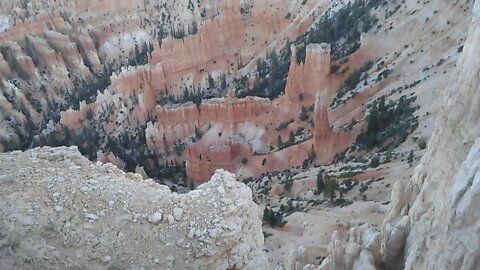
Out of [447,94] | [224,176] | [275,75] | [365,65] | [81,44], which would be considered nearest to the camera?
[447,94]

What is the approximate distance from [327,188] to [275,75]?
21.3 m

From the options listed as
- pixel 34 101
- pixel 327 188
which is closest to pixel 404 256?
pixel 327 188

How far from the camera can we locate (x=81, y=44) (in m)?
65.8

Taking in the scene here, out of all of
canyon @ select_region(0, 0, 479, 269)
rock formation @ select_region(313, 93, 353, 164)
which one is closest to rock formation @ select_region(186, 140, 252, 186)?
canyon @ select_region(0, 0, 479, 269)

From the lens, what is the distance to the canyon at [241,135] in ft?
23.6

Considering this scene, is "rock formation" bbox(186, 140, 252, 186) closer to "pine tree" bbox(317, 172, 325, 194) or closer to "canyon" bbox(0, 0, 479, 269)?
"canyon" bbox(0, 0, 479, 269)

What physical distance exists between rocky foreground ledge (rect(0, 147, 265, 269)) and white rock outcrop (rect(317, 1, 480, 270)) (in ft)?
7.44

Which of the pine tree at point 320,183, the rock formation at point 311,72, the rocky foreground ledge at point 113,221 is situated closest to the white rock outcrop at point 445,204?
the rocky foreground ledge at point 113,221

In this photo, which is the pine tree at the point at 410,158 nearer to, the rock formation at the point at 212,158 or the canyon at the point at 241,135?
the canyon at the point at 241,135

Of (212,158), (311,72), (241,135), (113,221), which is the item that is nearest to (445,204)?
(113,221)

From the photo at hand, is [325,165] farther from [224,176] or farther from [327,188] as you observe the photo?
[224,176]

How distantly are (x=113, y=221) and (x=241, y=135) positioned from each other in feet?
89.1

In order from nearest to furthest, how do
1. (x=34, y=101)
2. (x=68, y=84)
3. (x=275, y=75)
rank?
(x=275, y=75) → (x=34, y=101) → (x=68, y=84)

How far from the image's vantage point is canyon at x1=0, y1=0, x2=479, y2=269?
7180 millimetres
